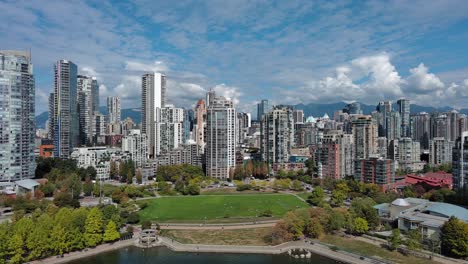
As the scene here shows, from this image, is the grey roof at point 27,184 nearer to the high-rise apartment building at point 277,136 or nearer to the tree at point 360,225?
the tree at point 360,225

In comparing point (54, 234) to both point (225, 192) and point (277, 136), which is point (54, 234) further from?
point (277, 136)

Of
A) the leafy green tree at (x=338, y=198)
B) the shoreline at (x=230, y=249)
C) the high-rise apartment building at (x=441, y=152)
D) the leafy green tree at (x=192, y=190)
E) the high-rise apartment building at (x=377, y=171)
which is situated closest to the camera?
the shoreline at (x=230, y=249)

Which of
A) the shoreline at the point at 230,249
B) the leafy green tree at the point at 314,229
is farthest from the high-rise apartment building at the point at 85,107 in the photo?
the leafy green tree at the point at 314,229

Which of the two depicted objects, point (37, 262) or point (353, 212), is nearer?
point (37, 262)

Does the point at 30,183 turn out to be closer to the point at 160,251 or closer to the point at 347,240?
the point at 160,251

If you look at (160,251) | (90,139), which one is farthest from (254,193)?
(90,139)

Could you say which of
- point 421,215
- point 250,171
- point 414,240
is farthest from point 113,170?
point 414,240

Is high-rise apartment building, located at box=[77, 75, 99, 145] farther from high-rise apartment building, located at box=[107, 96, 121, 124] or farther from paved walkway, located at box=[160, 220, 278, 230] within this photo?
paved walkway, located at box=[160, 220, 278, 230]
